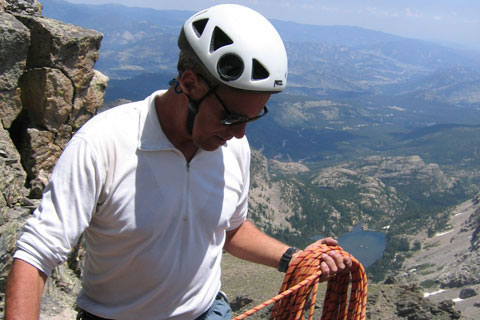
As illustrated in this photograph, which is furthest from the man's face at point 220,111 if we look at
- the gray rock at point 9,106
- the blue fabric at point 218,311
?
the gray rock at point 9,106

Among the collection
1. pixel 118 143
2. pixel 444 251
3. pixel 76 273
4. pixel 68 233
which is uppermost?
pixel 118 143

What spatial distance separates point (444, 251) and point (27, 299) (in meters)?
181

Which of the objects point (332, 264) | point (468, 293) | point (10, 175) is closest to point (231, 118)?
point (332, 264)

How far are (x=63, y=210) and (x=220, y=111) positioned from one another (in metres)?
1.41

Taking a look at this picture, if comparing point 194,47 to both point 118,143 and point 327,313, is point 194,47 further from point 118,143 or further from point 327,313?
point 327,313

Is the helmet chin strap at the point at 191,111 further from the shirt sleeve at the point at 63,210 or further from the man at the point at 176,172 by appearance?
the shirt sleeve at the point at 63,210

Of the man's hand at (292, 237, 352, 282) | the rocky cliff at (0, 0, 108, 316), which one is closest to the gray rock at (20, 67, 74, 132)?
the rocky cliff at (0, 0, 108, 316)

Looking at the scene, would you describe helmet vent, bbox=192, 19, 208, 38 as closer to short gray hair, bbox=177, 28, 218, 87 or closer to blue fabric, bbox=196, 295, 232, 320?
short gray hair, bbox=177, 28, 218, 87

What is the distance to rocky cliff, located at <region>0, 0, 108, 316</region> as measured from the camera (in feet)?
43.3

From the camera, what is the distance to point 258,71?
3.54m

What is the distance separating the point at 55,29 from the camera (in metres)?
14.8

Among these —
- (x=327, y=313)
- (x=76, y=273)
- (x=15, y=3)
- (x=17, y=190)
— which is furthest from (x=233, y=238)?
(x=15, y=3)

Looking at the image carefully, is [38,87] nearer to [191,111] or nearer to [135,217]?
[191,111]

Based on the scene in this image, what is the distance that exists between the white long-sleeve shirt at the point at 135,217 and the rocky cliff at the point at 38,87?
34.0ft
